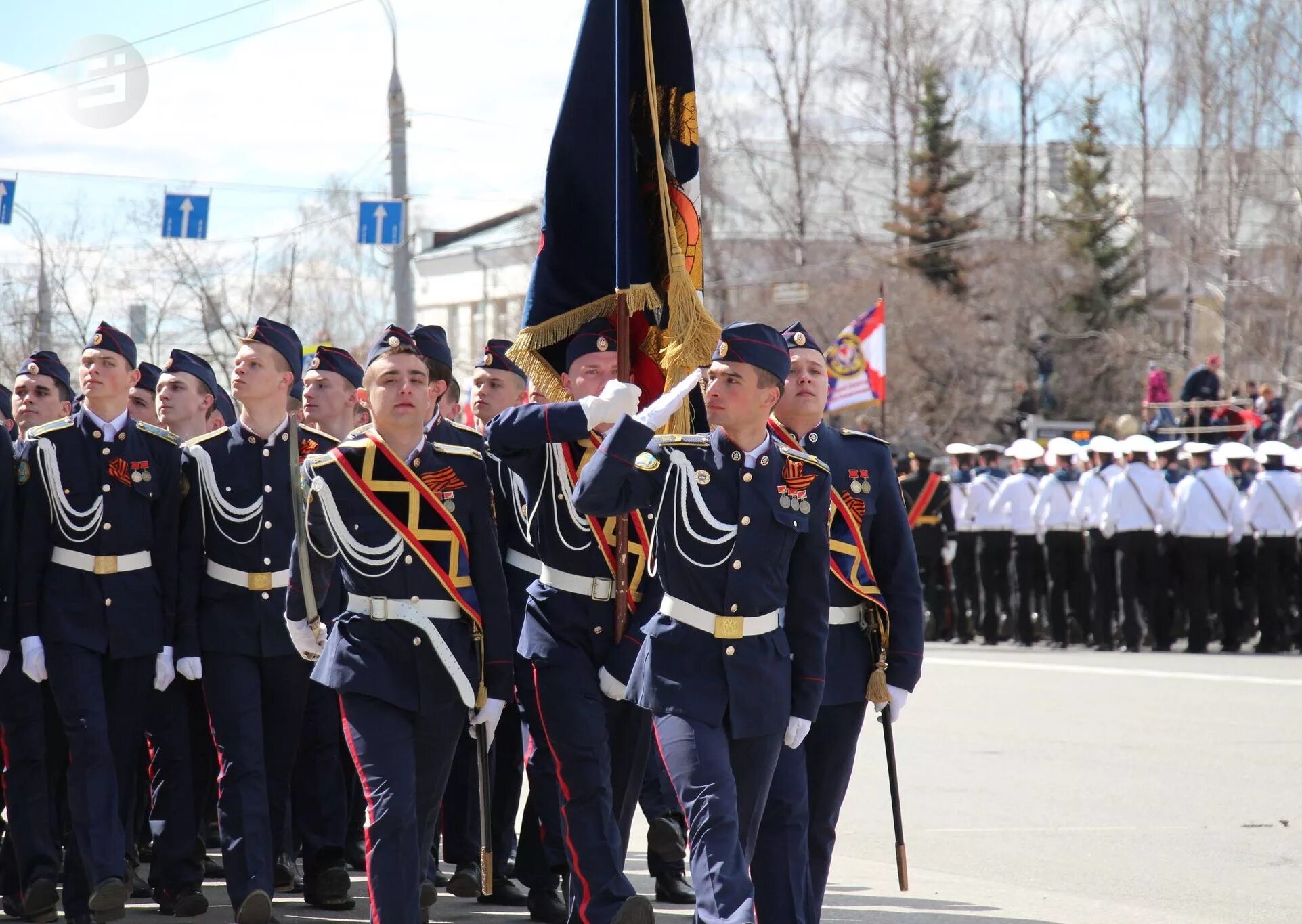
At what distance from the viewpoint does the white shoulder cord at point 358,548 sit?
5629 mm

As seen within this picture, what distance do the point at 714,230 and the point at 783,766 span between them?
1424 inches

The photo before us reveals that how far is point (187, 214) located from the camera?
23.1 m

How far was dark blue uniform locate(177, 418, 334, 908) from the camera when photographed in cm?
652

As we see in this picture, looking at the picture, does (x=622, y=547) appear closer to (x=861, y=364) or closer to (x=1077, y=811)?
(x=1077, y=811)

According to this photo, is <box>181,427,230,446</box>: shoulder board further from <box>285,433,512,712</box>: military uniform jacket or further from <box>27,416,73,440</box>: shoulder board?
<box>285,433,512,712</box>: military uniform jacket

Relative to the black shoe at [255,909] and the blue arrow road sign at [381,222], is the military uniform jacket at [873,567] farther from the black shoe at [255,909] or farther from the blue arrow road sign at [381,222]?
the blue arrow road sign at [381,222]

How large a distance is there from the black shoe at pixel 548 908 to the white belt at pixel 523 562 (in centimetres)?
121

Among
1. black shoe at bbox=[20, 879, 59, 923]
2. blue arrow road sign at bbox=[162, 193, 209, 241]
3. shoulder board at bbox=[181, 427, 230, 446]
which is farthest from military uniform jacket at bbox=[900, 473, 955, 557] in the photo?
black shoe at bbox=[20, 879, 59, 923]

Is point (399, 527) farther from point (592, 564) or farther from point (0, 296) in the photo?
point (0, 296)

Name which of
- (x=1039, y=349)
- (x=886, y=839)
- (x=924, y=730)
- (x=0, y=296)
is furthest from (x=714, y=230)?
(x=886, y=839)

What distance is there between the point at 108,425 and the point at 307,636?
1513 millimetres

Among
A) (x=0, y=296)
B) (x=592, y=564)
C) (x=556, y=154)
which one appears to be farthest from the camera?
(x=0, y=296)

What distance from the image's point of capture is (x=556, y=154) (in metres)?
6.70

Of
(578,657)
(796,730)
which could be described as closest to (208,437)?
(578,657)
